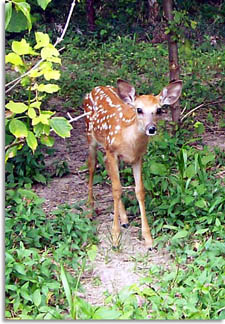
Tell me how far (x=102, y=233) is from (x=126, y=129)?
0.91m

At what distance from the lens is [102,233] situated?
600 cm

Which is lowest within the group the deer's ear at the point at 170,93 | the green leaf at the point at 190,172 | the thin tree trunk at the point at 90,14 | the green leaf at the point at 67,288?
the green leaf at the point at 67,288

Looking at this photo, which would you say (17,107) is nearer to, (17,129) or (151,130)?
(17,129)

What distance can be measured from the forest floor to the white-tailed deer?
Answer: 0.12m

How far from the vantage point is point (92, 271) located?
523 cm

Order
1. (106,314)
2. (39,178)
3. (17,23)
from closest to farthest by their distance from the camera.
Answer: (17,23)
(106,314)
(39,178)

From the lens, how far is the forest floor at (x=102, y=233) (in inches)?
200

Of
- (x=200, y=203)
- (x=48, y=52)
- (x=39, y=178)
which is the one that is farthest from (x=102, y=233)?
(x=48, y=52)

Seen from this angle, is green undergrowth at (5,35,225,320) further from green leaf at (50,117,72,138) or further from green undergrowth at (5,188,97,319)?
green leaf at (50,117,72,138)

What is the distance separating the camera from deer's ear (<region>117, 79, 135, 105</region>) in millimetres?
5750

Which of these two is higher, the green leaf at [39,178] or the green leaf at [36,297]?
the green leaf at [39,178]

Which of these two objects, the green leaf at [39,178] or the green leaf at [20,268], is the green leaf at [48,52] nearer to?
the green leaf at [20,268]

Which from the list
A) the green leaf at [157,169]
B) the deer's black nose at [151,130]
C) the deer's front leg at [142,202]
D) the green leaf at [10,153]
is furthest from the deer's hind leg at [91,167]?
the green leaf at [10,153]

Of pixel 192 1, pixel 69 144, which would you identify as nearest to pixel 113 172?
pixel 69 144
